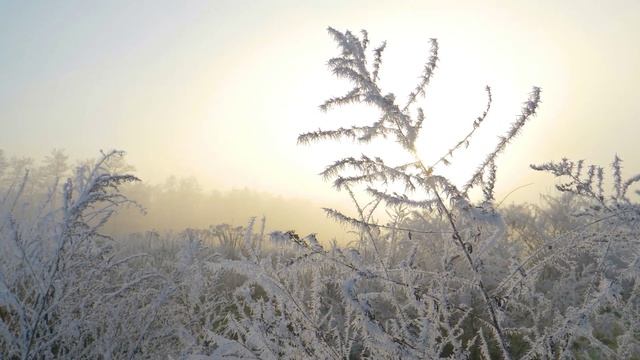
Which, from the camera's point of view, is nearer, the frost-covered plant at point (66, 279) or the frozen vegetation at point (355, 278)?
the frozen vegetation at point (355, 278)

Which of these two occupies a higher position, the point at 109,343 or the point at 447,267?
the point at 447,267

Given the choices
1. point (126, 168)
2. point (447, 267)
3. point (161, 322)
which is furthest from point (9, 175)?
point (447, 267)

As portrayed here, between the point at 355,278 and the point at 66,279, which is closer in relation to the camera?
the point at 355,278

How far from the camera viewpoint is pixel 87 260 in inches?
121

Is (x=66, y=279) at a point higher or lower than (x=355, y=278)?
lower

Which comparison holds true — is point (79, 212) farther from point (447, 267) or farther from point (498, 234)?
point (498, 234)

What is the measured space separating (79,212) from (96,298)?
890mm

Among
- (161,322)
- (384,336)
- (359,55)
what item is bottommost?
(161,322)

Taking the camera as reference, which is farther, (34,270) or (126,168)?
(126,168)

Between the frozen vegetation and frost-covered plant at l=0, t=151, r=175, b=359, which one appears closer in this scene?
the frozen vegetation

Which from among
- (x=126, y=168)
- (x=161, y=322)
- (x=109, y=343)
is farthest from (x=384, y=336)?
(x=126, y=168)

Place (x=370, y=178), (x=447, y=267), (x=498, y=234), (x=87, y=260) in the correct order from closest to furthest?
(x=370, y=178) → (x=498, y=234) → (x=447, y=267) → (x=87, y=260)

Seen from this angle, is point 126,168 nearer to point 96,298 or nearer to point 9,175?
point 9,175

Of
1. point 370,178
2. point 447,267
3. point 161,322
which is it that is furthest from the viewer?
point 161,322
